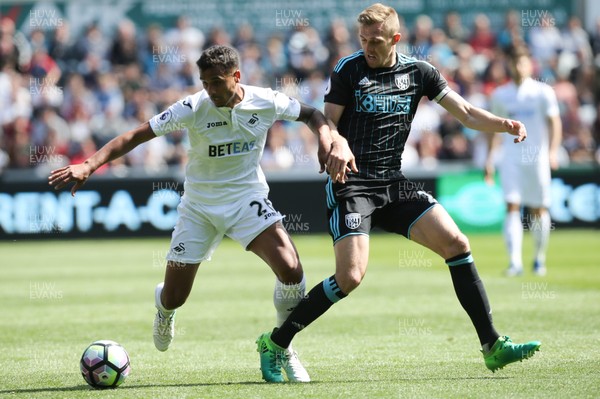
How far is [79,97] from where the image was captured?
20.8 m

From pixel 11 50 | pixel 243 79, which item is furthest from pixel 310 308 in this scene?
pixel 11 50

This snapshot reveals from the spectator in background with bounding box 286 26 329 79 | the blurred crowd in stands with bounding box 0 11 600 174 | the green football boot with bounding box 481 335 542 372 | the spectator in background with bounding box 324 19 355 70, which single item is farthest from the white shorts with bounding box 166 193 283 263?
the spectator in background with bounding box 324 19 355 70

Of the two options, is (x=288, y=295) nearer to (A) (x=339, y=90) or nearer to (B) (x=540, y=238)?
(A) (x=339, y=90)

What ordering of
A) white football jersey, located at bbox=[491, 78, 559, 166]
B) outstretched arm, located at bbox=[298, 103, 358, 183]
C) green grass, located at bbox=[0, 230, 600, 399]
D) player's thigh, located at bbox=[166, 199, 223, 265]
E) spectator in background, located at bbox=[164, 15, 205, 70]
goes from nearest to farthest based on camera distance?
outstretched arm, located at bbox=[298, 103, 358, 183] < green grass, located at bbox=[0, 230, 600, 399] < player's thigh, located at bbox=[166, 199, 223, 265] < white football jersey, located at bbox=[491, 78, 559, 166] < spectator in background, located at bbox=[164, 15, 205, 70]

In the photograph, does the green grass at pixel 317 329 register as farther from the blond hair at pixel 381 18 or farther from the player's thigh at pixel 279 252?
the blond hair at pixel 381 18

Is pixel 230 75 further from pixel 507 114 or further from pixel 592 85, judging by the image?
pixel 592 85

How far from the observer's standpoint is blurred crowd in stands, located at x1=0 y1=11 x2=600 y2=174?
20.1 meters

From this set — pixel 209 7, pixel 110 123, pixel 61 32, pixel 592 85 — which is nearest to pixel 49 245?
pixel 110 123

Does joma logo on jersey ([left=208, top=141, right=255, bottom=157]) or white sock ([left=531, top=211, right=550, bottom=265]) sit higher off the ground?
joma logo on jersey ([left=208, top=141, right=255, bottom=157])

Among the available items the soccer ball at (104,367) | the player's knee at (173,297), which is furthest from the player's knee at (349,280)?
the soccer ball at (104,367)

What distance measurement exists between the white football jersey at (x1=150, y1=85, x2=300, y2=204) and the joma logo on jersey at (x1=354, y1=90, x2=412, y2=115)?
1.36ft

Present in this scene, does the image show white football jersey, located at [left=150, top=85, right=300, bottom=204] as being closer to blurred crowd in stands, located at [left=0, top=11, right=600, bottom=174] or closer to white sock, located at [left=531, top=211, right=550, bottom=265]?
white sock, located at [left=531, top=211, right=550, bottom=265]

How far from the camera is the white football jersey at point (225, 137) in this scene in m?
6.64

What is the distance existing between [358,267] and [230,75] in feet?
4.76
